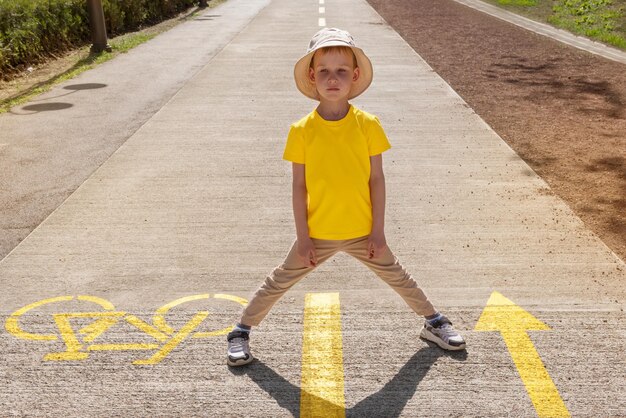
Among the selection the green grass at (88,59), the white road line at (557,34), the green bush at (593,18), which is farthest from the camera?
the green bush at (593,18)

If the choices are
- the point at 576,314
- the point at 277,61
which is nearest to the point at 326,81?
the point at 576,314

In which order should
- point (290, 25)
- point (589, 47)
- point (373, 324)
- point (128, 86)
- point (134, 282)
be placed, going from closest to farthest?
→ point (373, 324), point (134, 282), point (128, 86), point (589, 47), point (290, 25)

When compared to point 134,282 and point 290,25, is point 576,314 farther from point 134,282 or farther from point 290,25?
point 290,25

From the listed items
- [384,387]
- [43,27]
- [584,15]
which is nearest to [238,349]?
[384,387]

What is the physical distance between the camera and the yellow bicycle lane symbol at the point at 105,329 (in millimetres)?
4066

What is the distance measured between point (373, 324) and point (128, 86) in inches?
365

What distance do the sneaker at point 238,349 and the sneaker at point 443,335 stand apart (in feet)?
3.16

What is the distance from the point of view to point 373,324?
14.2 feet

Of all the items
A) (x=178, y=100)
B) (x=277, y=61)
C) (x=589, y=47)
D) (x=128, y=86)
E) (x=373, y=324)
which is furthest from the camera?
(x=589, y=47)

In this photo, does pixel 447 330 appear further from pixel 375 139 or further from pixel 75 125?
pixel 75 125

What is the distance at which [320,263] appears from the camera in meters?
3.82

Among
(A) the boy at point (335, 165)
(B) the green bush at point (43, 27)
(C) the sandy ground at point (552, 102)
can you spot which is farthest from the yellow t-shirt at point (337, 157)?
(B) the green bush at point (43, 27)

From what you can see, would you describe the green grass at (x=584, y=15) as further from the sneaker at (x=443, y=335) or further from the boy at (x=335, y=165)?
the boy at (x=335, y=165)

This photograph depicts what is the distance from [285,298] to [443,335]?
114cm
